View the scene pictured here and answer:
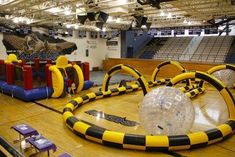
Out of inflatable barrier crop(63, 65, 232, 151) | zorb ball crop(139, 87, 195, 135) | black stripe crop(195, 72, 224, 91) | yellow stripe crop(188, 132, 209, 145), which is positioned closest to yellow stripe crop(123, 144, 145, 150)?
inflatable barrier crop(63, 65, 232, 151)

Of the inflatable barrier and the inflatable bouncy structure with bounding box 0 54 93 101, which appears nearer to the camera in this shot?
the inflatable barrier

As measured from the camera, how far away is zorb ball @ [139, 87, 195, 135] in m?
2.94

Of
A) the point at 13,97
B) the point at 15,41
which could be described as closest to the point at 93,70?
the point at 15,41

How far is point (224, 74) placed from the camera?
7.44 m

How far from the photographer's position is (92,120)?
441 cm

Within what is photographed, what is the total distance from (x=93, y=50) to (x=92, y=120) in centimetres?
1187

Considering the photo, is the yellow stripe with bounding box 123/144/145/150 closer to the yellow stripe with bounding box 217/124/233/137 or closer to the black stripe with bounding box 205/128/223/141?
the black stripe with bounding box 205/128/223/141

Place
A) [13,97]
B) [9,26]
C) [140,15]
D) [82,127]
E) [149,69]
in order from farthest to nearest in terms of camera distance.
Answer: [149,69] → [9,26] → [140,15] → [13,97] → [82,127]

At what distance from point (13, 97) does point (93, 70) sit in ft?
30.3

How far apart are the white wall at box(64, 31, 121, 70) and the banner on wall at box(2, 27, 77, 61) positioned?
895 millimetres

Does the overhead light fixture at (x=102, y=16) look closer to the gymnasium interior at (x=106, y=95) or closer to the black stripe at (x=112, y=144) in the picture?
the gymnasium interior at (x=106, y=95)

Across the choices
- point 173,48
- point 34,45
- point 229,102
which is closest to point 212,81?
point 229,102

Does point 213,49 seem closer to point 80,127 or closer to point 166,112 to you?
point 166,112

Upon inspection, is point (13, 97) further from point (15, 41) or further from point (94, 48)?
point (94, 48)
